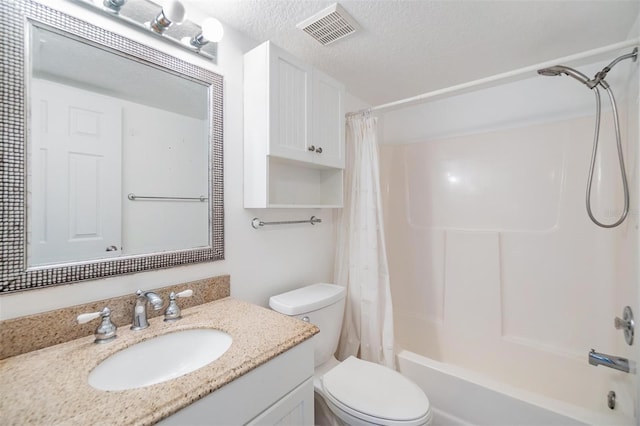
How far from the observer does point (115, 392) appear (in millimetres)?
652

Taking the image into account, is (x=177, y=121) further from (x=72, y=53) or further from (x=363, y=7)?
(x=363, y=7)

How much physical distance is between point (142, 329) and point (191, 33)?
1237 millimetres

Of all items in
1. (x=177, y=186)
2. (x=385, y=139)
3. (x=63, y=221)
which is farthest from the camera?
(x=385, y=139)

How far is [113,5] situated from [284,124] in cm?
75

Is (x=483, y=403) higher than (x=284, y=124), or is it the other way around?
(x=284, y=124)

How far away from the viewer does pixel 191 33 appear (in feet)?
3.97

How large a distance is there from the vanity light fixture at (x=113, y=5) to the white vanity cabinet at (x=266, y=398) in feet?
4.33

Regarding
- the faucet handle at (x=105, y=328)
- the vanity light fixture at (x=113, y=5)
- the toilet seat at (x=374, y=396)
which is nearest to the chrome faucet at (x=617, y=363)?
the toilet seat at (x=374, y=396)

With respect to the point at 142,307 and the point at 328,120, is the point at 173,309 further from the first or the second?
the point at 328,120

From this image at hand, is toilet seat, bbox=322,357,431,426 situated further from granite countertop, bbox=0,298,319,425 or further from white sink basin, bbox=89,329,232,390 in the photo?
white sink basin, bbox=89,329,232,390

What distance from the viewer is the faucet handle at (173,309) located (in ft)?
3.48

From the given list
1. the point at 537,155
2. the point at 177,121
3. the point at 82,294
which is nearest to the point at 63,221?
the point at 82,294

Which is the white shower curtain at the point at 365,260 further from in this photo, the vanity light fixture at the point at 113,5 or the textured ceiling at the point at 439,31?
the vanity light fixture at the point at 113,5

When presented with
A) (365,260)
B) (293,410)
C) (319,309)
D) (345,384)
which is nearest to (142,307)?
(293,410)
